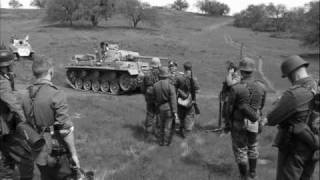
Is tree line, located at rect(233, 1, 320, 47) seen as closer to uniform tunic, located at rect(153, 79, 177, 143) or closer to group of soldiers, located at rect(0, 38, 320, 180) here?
uniform tunic, located at rect(153, 79, 177, 143)

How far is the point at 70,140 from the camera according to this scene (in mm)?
4488

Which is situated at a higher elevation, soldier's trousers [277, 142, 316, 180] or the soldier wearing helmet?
the soldier wearing helmet

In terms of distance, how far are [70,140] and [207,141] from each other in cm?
503

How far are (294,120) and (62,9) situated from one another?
161 feet

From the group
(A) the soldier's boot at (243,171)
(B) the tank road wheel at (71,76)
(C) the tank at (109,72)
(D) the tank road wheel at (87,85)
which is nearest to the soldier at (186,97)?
(A) the soldier's boot at (243,171)

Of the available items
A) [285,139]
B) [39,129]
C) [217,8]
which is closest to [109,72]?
[39,129]

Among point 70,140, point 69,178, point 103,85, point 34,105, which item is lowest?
point 103,85

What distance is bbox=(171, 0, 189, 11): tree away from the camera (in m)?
118

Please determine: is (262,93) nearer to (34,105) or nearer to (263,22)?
(34,105)

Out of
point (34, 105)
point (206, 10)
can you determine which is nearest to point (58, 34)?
point (34, 105)

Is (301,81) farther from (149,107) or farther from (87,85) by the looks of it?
(87,85)

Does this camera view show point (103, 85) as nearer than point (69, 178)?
No

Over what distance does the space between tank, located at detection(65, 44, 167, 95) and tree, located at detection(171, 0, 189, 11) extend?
327ft

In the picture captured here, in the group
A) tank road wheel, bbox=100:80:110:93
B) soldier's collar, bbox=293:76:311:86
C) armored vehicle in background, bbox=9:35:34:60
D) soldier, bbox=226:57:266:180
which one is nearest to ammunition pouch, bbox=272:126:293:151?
soldier's collar, bbox=293:76:311:86
